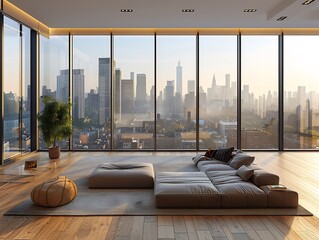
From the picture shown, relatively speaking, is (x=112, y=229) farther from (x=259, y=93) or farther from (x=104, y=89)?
(x=259, y=93)

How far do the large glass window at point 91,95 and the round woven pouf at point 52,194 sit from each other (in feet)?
16.7

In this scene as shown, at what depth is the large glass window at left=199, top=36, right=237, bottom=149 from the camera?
31.3 feet

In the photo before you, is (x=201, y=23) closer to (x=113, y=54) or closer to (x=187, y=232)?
(x=113, y=54)

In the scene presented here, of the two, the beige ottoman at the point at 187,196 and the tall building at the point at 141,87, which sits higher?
the tall building at the point at 141,87

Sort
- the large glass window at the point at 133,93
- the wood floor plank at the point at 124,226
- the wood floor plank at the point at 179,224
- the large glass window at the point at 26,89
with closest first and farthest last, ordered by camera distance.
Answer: the wood floor plank at the point at 124,226
the wood floor plank at the point at 179,224
the large glass window at the point at 26,89
the large glass window at the point at 133,93

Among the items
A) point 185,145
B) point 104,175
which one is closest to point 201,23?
point 185,145

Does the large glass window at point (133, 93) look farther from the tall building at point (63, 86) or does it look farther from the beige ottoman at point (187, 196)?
the beige ottoman at point (187, 196)

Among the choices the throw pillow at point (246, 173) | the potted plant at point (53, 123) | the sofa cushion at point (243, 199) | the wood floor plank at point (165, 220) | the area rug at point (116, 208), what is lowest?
the wood floor plank at point (165, 220)

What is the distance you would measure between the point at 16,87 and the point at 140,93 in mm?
3032

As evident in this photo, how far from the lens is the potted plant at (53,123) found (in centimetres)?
809

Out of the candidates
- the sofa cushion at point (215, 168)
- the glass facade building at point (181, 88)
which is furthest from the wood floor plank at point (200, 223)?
the glass facade building at point (181, 88)

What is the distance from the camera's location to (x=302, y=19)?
311 inches

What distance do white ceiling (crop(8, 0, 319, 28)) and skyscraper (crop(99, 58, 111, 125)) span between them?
1.16 m

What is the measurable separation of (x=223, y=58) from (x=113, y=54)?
113 inches
